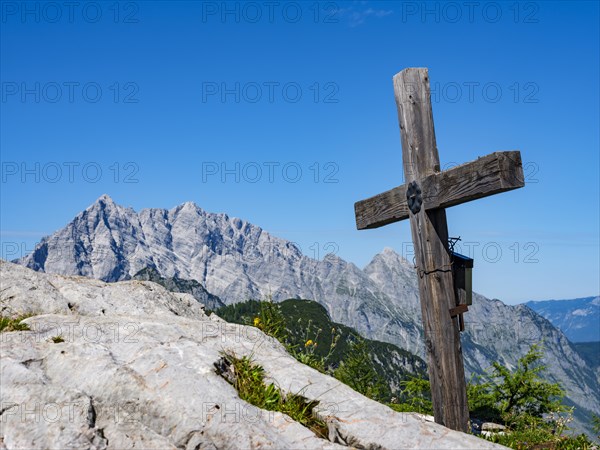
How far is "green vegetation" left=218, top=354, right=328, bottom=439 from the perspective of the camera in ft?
22.8

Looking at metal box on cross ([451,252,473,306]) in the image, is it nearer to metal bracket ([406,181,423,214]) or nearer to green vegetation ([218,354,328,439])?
metal bracket ([406,181,423,214])

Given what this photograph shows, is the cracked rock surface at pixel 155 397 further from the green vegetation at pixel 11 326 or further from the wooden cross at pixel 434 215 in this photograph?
the wooden cross at pixel 434 215

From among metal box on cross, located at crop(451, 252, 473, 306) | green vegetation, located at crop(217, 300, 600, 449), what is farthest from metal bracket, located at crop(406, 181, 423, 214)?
green vegetation, located at crop(217, 300, 600, 449)

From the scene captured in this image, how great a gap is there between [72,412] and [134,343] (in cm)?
194

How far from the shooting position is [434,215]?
9.08 m

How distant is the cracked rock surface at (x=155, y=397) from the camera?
5.79m

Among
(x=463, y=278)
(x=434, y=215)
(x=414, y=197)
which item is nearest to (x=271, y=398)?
(x=463, y=278)

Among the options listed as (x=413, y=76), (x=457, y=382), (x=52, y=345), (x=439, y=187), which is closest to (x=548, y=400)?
(x=457, y=382)

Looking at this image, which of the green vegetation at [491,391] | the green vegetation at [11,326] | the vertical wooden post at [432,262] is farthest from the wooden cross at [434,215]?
the green vegetation at [11,326]

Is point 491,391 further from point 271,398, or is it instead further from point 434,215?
point 271,398

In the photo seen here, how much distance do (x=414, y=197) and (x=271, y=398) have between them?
13.9 ft

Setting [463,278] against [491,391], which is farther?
[491,391]

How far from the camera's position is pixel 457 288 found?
29.6ft

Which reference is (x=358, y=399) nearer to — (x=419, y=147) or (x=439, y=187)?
(x=439, y=187)
